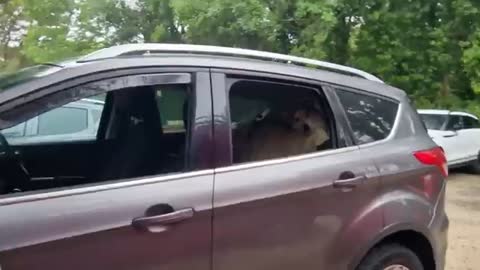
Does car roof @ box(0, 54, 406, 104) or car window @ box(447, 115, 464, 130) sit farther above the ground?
car roof @ box(0, 54, 406, 104)

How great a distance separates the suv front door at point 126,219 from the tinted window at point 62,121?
0.21 meters

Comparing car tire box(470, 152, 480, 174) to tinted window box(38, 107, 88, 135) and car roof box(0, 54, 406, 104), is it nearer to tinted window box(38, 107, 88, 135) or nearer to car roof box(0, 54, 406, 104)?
car roof box(0, 54, 406, 104)

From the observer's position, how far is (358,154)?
11.0 feet

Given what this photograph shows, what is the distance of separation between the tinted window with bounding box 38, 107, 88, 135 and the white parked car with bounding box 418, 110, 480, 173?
10.5m

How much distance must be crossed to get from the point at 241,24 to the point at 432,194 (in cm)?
A: 1220

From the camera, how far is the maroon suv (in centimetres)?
238

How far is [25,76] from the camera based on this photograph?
2.63 metres

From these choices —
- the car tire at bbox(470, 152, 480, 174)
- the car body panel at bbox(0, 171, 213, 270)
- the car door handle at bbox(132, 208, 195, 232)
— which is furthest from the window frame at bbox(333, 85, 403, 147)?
the car tire at bbox(470, 152, 480, 174)

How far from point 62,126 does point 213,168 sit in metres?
0.82

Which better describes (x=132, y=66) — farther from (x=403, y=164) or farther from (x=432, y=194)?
(x=432, y=194)

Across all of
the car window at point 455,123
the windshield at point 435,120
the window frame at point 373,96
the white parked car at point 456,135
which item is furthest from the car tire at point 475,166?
the window frame at point 373,96

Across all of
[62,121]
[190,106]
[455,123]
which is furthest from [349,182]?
[455,123]

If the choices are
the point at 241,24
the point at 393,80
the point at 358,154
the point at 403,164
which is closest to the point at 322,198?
the point at 358,154

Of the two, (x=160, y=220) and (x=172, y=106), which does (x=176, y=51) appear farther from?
(x=160, y=220)
